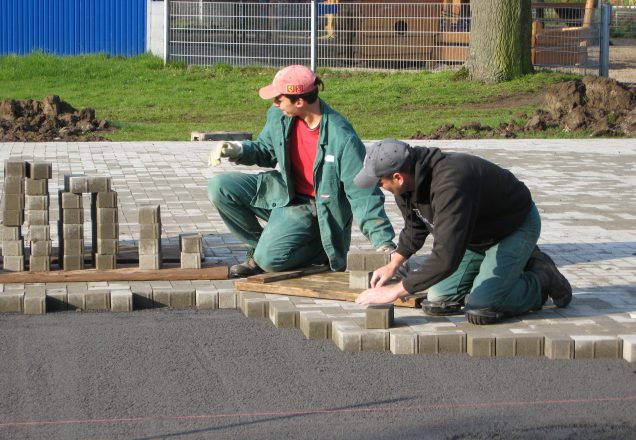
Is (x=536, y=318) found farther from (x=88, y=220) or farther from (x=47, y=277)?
(x=88, y=220)

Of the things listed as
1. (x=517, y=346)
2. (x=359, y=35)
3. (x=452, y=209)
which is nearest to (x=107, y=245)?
(x=452, y=209)

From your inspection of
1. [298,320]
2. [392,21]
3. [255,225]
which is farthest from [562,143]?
[298,320]

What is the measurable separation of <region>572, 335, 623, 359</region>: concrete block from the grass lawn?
32.8 feet

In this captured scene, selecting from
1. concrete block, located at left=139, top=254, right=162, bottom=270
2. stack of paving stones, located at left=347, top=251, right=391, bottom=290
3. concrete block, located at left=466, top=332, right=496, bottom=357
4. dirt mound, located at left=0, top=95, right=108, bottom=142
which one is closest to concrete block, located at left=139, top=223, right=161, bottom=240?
concrete block, located at left=139, top=254, right=162, bottom=270

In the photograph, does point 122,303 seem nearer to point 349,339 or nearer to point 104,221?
point 104,221

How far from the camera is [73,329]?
6.50 m

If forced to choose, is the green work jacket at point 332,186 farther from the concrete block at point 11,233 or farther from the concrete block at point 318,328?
the concrete block at point 11,233

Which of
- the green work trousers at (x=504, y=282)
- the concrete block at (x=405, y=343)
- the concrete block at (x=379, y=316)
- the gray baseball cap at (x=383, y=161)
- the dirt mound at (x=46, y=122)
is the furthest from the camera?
the dirt mound at (x=46, y=122)

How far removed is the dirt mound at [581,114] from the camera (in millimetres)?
16234

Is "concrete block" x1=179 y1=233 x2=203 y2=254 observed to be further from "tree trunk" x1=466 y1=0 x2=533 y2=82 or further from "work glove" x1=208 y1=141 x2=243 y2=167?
"tree trunk" x1=466 y1=0 x2=533 y2=82

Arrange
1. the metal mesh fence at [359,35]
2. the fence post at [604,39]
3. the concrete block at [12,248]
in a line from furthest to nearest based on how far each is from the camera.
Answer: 1. the fence post at [604,39]
2. the metal mesh fence at [359,35]
3. the concrete block at [12,248]

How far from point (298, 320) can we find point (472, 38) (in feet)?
47.4

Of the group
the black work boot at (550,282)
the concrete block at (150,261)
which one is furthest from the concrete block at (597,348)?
the concrete block at (150,261)

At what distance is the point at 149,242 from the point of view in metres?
7.36
